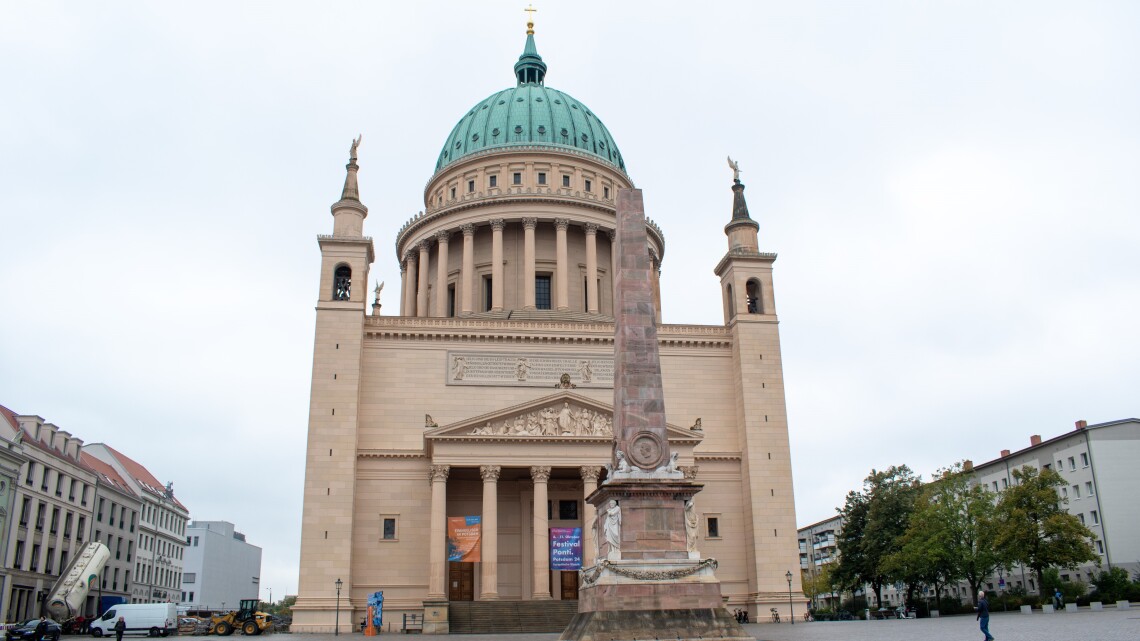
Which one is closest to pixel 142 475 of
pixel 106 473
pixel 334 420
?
pixel 106 473

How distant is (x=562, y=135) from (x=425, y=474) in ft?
110

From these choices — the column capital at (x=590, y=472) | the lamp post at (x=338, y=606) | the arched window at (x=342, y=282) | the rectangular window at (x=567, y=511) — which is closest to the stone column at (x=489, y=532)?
the column capital at (x=590, y=472)

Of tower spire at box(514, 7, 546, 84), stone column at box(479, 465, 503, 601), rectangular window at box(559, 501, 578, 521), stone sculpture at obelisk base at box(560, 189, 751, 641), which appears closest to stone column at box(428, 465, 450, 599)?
stone column at box(479, 465, 503, 601)

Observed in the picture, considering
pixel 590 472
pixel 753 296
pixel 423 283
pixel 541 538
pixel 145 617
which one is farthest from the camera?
pixel 423 283

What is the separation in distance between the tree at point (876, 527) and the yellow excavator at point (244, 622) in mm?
38022

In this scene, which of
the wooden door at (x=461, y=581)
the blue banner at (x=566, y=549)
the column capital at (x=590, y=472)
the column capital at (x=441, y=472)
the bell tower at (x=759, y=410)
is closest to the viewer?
the blue banner at (x=566, y=549)

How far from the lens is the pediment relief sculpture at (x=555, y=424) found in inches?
1807

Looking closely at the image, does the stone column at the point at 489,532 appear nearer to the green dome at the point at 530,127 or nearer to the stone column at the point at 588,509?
the stone column at the point at 588,509

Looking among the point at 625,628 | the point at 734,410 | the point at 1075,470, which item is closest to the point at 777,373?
the point at 734,410

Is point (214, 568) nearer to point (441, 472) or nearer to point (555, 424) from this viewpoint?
point (441, 472)

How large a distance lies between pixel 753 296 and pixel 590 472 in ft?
55.4

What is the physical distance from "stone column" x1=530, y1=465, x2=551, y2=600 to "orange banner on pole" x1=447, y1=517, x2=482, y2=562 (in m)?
2.98

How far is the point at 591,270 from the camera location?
214 ft

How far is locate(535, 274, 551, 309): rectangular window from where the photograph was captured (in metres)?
66.4
